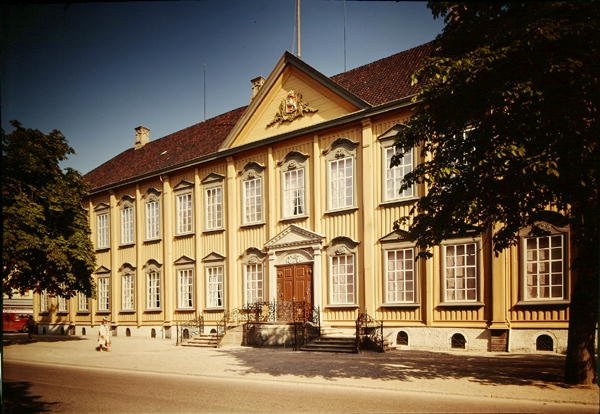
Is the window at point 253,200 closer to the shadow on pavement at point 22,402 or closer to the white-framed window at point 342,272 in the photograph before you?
the white-framed window at point 342,272

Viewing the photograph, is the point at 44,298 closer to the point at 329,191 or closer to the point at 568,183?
the point at 329,191

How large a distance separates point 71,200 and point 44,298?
1513 cm

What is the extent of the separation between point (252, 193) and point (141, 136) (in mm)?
14853

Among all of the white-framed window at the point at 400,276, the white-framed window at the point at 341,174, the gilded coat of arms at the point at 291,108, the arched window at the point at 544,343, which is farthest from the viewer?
the gilded coat of arms at the point at 291,108

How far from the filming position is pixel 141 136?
33000 mm

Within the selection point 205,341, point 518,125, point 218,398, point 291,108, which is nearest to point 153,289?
point 205,341

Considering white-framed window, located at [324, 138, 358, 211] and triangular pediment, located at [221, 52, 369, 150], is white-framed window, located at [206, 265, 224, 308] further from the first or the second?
white-framed window, located at [324, 138, 358, 211]

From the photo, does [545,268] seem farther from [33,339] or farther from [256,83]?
[33,339]

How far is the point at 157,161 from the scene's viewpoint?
1080 inches

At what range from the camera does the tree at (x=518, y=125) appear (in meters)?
7.97

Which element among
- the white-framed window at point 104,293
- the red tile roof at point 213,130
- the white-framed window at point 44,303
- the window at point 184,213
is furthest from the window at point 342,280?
the white-framed window at point 44,303

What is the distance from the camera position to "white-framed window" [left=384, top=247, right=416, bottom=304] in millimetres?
16922

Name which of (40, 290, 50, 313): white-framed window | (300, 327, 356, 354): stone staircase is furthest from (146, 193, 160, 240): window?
(300, 327, 356, 354): stone staircase

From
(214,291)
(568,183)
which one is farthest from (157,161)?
(568,183)
